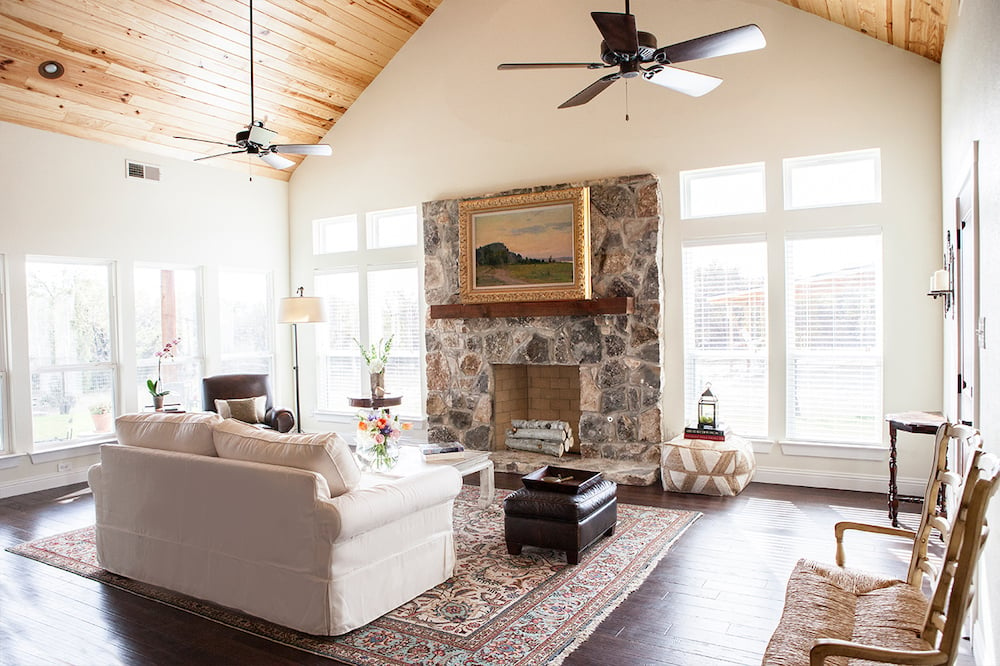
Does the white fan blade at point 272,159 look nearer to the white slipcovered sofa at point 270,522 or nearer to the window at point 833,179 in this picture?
the white slipcovered sofa at point 270,522

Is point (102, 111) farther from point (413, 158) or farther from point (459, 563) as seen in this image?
point (459, 563)

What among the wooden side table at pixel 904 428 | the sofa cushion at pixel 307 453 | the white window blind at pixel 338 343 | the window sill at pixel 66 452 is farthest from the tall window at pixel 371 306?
the wooden side table at pixel 904 428

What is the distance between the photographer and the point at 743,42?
3.49 m

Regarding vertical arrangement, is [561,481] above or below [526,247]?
below

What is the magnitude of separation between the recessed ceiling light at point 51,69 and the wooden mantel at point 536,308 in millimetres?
3984

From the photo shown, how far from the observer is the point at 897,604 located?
→ 2.37m

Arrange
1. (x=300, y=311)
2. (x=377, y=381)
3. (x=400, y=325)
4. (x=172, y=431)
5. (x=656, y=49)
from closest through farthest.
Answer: (x=656, y=49), (x=172, y=431), (x=300, y=311), (x=377, y=381), (x=400, y=325)

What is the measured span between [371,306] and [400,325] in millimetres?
487

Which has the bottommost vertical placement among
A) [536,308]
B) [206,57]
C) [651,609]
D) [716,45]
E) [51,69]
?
[651,609]

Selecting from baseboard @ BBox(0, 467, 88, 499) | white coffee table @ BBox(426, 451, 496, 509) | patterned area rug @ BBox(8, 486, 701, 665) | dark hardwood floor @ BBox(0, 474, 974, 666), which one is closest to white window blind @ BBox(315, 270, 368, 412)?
baseboard @ BBox(0, 467, 88, 499)

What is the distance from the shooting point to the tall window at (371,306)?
8.04 meters

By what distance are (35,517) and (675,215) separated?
5.98 meters

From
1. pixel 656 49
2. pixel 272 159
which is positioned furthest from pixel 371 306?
pixel 656 49

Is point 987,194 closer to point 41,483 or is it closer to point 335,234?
point 335,234
